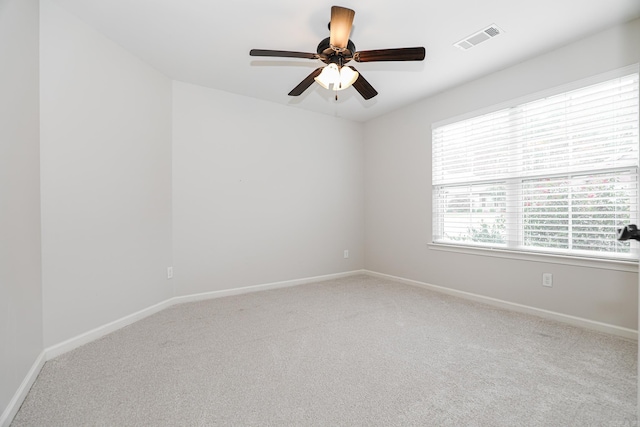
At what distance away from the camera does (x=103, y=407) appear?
153cm

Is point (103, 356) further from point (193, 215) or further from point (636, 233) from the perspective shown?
point (636, 233)

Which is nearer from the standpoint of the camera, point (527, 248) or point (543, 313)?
point (543, 313)

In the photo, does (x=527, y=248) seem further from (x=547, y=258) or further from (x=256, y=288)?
(x=256, y=288)

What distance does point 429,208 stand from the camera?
3799 millimetres

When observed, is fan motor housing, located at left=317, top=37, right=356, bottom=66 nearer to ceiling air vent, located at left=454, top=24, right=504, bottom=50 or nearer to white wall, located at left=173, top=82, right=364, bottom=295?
ceiling air vent, located at left=454, top=24, right=504, bottom=50

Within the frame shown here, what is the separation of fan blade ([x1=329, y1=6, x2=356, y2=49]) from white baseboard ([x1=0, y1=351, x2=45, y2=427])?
2717 mm

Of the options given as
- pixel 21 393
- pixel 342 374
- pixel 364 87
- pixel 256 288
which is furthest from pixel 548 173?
pixel 21 393

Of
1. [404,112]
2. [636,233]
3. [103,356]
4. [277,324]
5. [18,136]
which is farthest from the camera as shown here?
[404,112]

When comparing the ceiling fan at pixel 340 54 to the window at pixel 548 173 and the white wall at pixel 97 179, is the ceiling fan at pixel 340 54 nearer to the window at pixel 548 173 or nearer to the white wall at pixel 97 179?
the white wall at pixel 97 179

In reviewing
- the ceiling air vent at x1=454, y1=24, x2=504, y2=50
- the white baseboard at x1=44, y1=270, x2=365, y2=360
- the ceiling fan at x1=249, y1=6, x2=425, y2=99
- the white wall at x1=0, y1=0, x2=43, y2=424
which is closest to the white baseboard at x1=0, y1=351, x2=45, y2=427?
the white wall at x1=0, y1=0, x2=43, y2=424

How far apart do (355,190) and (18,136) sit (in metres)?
3.88

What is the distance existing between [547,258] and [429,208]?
54.0 inches

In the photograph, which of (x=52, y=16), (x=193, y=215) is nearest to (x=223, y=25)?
(x=52, y=16)

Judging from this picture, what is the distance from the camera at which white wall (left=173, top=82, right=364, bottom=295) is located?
336cm
